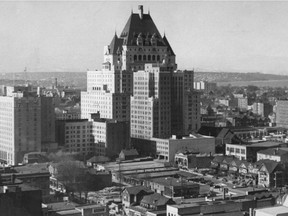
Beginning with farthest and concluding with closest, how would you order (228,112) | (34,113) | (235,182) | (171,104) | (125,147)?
(228,112), (171,104), (125,147), (34,113), (235,182)

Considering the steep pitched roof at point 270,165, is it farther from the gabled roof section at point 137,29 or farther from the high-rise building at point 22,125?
the gabled roof section at point 137,29

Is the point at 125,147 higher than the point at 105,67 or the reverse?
the reverse

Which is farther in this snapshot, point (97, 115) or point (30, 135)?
point (97, 115)

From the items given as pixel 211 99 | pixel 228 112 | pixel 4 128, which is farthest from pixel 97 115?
pixel 211 99

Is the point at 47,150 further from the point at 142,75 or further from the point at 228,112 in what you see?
the point at 228,112

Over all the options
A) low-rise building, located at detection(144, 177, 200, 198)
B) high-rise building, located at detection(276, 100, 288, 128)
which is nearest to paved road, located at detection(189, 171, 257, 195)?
low-rise building, located at detection(144, 177, 200, 198)

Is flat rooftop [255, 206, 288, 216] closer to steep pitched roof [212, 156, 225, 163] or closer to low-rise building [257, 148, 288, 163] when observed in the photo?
low-rise building [257, 148, 288, 163]

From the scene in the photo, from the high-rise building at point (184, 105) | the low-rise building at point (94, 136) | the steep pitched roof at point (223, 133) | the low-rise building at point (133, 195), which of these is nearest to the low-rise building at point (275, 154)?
the steep pitched roof at point (223, 133)
